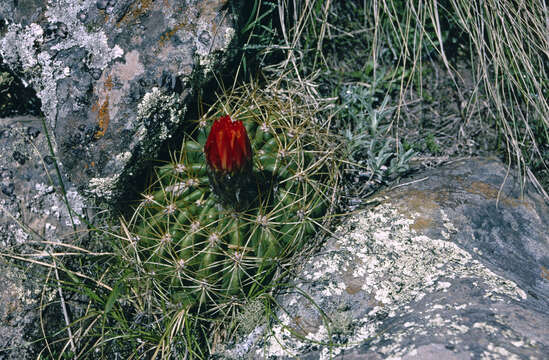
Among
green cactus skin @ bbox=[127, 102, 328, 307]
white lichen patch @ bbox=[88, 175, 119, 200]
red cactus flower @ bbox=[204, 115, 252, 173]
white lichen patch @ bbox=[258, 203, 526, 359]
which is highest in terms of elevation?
red cactus flower @ bbox=[204, 115, 252, 173]

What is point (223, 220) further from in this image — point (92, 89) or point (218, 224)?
point (92, 89)

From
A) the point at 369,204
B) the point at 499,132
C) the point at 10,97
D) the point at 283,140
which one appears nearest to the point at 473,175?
the point at 499,132

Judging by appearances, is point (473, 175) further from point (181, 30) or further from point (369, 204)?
point (181, 30)

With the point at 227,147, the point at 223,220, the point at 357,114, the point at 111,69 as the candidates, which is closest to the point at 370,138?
the point at 357,114

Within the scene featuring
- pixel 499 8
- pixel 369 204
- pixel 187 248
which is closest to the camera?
pixel 187 248

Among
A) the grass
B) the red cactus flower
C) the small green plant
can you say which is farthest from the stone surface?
the small green plant

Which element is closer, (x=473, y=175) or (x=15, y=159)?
(x=15, y=159)

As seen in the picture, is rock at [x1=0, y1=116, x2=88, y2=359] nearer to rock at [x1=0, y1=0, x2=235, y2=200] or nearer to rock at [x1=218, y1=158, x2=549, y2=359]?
rock at [x1=0, y1=0, x2=235, y2=200]
